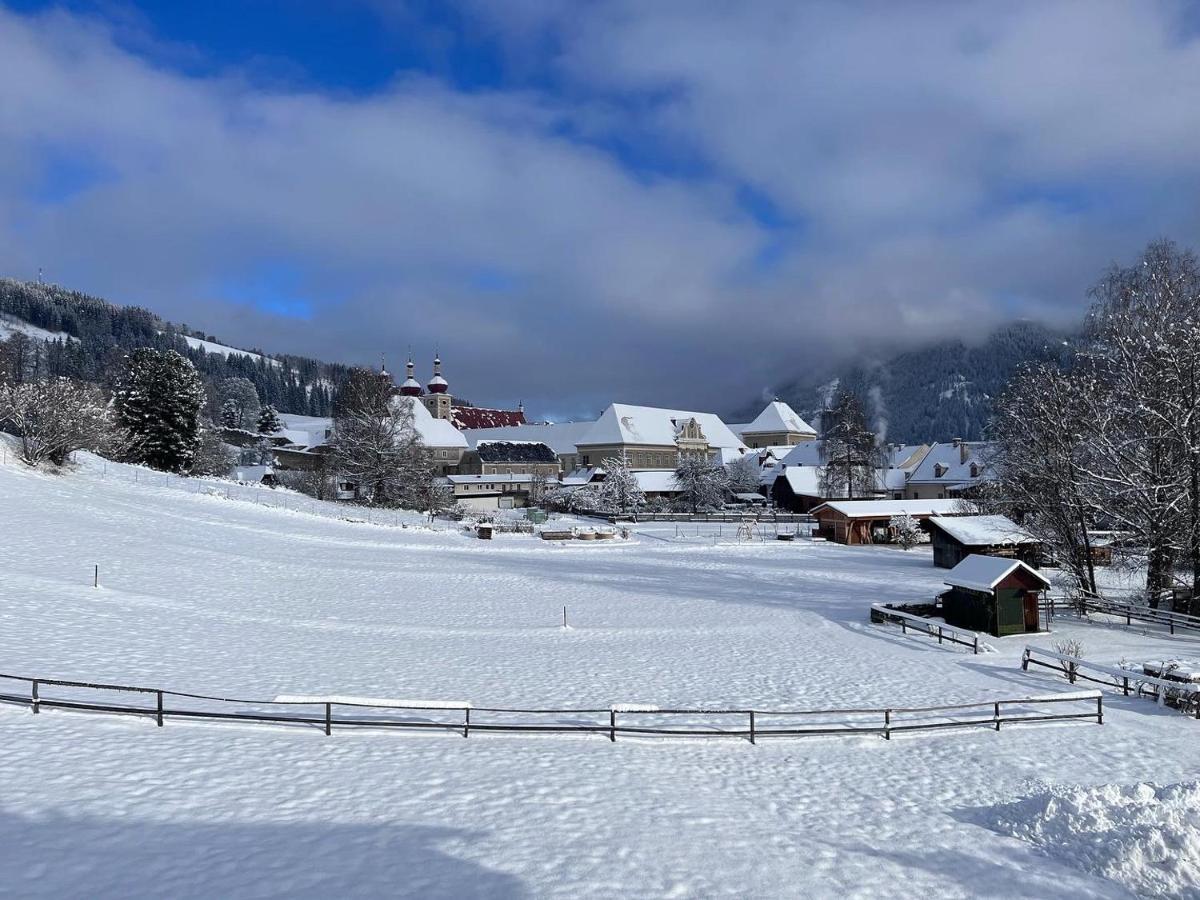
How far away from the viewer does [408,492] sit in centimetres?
5569

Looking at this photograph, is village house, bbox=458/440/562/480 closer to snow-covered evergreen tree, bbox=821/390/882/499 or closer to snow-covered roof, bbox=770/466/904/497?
snow-covered roof, bbox=770/466/904/497

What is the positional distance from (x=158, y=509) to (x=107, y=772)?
1231 inches

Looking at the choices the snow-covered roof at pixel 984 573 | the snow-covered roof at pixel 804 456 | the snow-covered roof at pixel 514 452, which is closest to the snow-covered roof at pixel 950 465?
the snow-covered roof at pixel 804 456

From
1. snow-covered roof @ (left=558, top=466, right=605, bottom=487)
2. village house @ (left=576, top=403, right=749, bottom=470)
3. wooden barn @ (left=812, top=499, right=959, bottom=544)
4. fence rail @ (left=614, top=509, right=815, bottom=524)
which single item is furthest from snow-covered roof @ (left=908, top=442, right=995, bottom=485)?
snow-covered roof @ (left=558, top=466, right=605, bottom=487)

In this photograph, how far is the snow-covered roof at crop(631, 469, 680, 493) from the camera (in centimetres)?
7862

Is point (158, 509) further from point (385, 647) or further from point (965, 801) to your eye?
point (965, 801)

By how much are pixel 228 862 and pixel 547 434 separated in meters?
104

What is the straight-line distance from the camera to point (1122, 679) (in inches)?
734

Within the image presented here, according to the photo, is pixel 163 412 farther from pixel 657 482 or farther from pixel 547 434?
pixel 547 434

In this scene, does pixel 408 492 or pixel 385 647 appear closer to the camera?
pixel 385 647

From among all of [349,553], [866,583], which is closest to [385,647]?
[349,553]

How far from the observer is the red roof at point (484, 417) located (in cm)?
16262

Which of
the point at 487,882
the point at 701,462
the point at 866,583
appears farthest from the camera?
the point at 701,462

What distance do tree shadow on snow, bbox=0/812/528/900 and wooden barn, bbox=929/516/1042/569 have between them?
3650 centimetres
